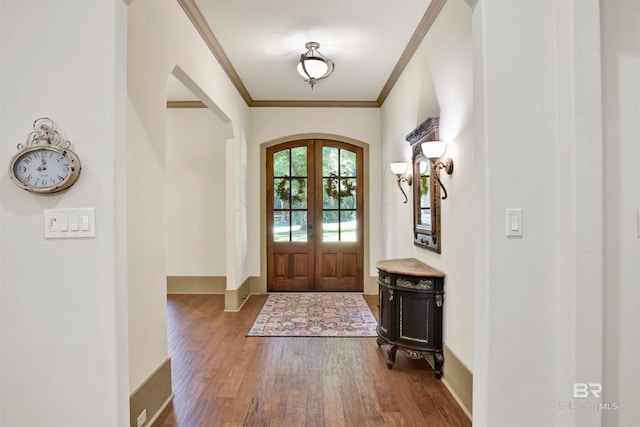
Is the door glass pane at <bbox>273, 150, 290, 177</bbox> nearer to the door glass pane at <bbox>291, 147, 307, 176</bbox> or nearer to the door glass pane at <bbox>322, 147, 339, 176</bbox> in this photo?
the door glass pane at <bbox>291, 147, 307, 176</bbox>

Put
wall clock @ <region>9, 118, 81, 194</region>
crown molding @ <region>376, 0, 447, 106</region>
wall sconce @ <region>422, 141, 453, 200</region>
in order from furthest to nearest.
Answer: crown molding @ <region>376, 0, 447, 106</region> < wall sconce @ <region>422, 141, 453, 200</region> < wall clock @ <region>9, 118, 81, 194</region>

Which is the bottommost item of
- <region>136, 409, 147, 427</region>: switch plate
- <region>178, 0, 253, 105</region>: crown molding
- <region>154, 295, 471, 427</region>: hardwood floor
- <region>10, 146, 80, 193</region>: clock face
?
<region>154, 295, 471, 427</region>: hardwood floor

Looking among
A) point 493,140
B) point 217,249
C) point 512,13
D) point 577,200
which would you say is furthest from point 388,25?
point 217,249

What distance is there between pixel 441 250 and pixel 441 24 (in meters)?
1.77

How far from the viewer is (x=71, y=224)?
153 cm

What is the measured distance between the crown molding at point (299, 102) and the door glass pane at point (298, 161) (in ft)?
2.22

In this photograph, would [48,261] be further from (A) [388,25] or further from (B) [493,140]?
(A) [388,25]

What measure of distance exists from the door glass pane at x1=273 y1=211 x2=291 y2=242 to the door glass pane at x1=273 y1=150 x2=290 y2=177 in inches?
24.5

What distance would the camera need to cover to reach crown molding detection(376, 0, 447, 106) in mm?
3006

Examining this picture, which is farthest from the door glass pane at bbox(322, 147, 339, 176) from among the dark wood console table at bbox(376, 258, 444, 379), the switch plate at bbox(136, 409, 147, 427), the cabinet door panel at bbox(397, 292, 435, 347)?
the switch plate at bbox(136, 409, 147, 427)

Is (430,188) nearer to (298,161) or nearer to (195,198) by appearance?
(298,161)

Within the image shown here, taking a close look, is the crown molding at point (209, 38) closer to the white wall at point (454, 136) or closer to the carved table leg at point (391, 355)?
the white wall at point (454, 136)

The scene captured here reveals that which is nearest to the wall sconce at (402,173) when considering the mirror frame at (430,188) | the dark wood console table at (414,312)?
the mirror frame at (430,188)

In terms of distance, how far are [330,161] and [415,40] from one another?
254 centimetres
